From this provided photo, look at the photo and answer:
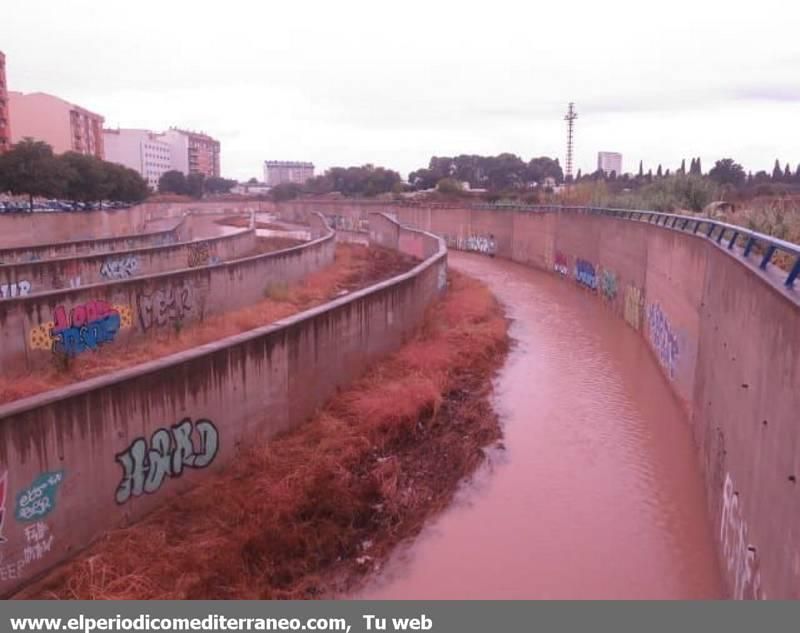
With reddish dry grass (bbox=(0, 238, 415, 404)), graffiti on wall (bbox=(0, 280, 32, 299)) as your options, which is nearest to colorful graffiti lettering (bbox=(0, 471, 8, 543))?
reddish dry grass (bbox=(0, 238, 415, 404))

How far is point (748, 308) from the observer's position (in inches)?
348

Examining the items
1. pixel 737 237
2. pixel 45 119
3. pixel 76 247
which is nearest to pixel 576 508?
pixel 737 237

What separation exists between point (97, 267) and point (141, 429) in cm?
1638

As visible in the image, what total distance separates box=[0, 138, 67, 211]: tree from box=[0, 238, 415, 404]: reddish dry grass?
2308cm

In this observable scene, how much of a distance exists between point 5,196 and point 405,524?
63.0 m

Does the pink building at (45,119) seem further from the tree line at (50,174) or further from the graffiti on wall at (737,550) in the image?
the graffiti on wall at (737,550)

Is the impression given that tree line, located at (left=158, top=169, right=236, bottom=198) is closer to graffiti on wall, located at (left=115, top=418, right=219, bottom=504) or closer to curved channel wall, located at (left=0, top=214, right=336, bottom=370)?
curved channel wall, located at (left=0, top=214, right=336, bottom=370)

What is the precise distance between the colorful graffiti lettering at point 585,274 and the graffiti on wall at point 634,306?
265 inches

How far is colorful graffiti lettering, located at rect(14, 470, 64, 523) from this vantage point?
7.83 meters

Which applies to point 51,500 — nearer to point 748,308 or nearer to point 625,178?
point 748,308

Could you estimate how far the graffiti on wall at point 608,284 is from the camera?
92.0 feet

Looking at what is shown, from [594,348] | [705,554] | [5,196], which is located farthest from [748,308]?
[5,196]

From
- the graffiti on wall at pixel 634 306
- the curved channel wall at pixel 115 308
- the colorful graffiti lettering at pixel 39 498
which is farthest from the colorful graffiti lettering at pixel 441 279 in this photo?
the colorful graffiti lettering at pixel 39 498

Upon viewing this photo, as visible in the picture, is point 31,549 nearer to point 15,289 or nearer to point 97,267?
point 15,289
